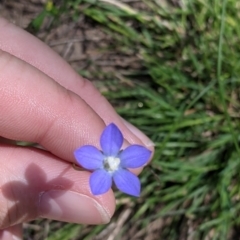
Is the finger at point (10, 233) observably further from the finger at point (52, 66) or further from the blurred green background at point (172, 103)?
the finger at point (52, 66)

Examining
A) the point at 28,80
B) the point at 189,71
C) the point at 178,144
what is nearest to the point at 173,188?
the point at 178,144

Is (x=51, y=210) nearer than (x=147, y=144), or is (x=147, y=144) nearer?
(x=51, y=210)

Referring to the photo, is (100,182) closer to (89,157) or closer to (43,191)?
(89,157)

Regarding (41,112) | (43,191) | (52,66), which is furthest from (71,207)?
(52,66)

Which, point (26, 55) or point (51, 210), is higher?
point (26, 55)

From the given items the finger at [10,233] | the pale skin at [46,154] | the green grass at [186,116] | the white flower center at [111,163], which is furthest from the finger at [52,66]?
the finger at [10,233]

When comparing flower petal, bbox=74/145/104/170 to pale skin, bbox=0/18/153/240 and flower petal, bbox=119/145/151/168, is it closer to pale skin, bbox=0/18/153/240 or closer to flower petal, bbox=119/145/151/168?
flower petal, bbox=119/145/151/168

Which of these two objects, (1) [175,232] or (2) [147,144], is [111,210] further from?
(1) [175,232]
